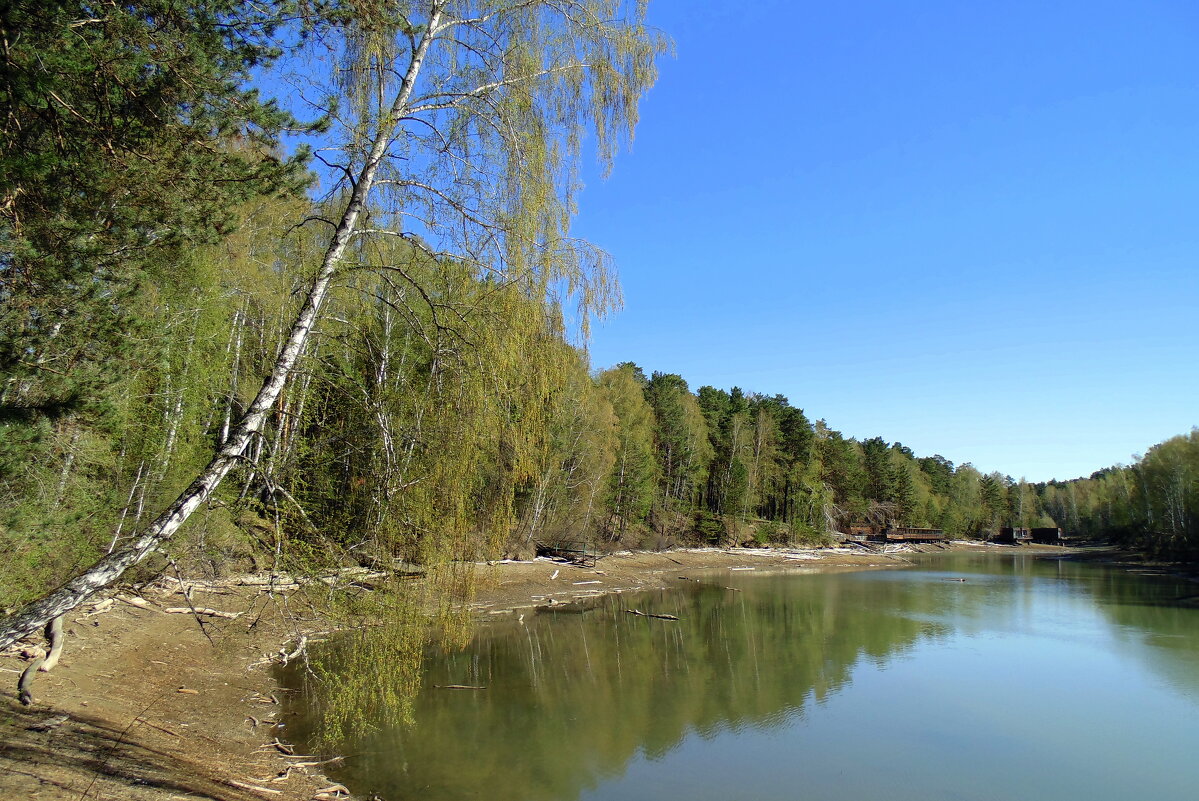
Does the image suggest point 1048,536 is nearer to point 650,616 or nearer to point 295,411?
point 650,616

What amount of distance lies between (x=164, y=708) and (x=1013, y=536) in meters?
107

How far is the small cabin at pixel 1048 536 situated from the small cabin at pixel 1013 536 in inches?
40.9

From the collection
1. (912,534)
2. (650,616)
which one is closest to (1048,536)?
(912,534)

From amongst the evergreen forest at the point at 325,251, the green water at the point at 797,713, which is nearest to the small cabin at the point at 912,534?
the green water at the point at 797,713

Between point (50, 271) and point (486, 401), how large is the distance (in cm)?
321

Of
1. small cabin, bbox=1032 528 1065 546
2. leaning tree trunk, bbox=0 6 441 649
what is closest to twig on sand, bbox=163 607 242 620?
leaning tree trunk, bbox=0 6 441 649

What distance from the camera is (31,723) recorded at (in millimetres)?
6785

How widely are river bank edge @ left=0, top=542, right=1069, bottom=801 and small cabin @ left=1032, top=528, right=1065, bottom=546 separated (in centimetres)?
10640

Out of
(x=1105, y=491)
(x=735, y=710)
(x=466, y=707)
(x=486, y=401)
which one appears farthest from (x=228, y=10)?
(x=1105, y=491)

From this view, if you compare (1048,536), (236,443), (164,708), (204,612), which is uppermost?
(236,443)

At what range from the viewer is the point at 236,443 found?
4348 mm

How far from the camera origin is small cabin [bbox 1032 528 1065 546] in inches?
3700

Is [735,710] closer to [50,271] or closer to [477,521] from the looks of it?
[477,521]

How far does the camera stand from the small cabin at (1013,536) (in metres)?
94.0
